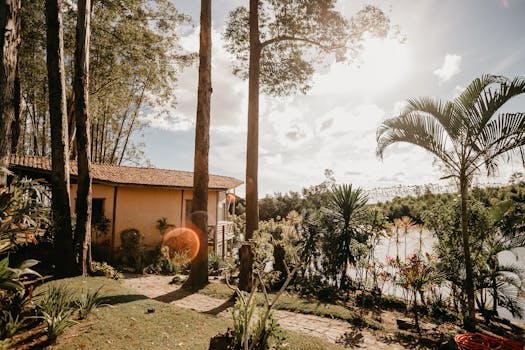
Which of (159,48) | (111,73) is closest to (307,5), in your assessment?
(159,48)

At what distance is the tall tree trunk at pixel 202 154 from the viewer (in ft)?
28.2

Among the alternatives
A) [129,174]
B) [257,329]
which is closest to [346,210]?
[257,329]

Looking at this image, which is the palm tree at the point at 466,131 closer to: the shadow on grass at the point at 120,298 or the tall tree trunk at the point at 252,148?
the tall tree trunk at the point at 252,148

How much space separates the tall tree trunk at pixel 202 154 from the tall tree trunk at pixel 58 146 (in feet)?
10.9

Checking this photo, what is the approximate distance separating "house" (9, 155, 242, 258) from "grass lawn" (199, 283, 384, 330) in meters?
4.46

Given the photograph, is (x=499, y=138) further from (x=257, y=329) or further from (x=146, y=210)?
(x=146, y=210)

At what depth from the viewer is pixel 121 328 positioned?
4555 millimetres

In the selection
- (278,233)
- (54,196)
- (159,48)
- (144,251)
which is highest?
(159,48)

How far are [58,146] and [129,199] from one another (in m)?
7.22

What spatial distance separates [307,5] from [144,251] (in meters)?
12.0

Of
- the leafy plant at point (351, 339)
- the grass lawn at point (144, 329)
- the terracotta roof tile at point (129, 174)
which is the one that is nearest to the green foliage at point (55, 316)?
the grass lawn at point (144, 329)

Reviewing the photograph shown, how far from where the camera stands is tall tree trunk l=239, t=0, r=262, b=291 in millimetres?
8000

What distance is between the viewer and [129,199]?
1424 centimetres

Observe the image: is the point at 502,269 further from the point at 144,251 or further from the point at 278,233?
the point at 144,251
